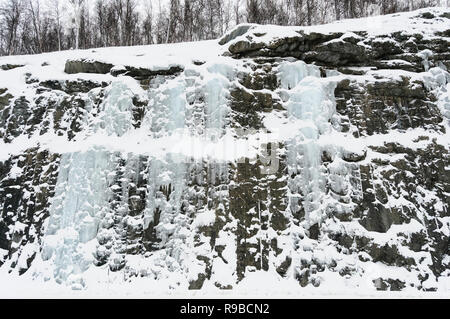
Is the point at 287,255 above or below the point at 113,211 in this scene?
below

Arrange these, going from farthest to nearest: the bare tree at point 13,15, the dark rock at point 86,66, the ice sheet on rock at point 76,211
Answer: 1. the bare tree at point 13,15
2. the dark rock at point 86,66
3. the ice sheet on rock at point 76,211

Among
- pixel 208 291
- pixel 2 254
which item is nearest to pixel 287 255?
pixel 208 291

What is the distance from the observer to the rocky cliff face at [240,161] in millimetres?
5828

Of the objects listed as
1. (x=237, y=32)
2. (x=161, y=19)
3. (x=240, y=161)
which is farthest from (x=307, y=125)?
(x=161, y=19)

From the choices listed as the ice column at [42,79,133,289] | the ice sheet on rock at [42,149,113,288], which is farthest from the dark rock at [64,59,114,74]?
the ice sheet on rock at [42,149,113,288]

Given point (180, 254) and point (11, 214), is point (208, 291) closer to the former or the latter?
point (180, 254)

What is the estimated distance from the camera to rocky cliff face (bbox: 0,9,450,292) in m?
5.83

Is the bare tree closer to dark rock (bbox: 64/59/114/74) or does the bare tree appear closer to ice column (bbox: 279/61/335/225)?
dark rock (bbox: 64/59/114/74)

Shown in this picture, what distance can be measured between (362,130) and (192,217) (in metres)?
4.15

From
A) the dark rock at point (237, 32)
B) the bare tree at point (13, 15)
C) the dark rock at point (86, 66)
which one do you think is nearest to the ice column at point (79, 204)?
the dark rock at point (86, 66)

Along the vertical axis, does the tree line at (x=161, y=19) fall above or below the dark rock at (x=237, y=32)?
above

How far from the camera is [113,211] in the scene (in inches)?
250

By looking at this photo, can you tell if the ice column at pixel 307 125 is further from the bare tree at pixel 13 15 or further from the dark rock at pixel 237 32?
the bare tree at pixel 13 15

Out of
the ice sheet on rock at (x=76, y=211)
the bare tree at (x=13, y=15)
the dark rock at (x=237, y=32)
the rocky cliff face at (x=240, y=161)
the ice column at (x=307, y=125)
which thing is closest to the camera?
the rocky cliff face at (x=240, y=161)
